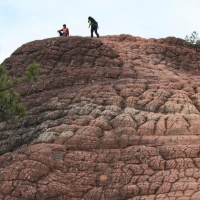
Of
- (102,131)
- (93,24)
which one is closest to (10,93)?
(102,131)

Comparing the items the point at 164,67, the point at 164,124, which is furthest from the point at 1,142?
the point at 164,67

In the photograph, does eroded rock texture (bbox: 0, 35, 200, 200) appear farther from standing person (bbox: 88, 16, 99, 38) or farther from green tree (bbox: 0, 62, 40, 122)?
standing person (bbox: 88, 16, 99, 38)

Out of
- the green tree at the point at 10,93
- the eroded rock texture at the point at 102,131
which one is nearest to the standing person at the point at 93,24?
the eroded rock texture at the point at 102,131

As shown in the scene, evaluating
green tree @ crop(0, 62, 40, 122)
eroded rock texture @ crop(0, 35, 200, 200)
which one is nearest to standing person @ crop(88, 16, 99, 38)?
eroded rock texture @ crop(0, 35, 200, 200)

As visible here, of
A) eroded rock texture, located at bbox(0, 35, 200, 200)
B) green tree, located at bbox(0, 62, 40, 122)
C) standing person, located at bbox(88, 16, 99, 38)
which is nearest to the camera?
eroded rock texture, located at bbox(0, 35, 200, 200)

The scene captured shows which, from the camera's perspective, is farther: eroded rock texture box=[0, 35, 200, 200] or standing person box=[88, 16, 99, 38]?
standing person box=[88, 16, 99, 38]

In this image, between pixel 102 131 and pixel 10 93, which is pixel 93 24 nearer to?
pixel 10 93

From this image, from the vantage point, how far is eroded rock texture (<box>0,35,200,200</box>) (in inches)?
785

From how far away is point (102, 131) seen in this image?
23.1 m

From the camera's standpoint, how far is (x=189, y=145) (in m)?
21.2

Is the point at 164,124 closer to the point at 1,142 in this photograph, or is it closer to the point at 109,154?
Result: the point at 109,154

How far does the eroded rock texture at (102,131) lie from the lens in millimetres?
19938

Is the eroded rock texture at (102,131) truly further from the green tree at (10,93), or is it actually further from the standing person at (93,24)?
the standing person at (93,24)

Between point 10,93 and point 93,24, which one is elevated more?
point 93,24
